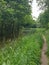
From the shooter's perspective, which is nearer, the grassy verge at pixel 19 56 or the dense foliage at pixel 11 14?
the grassy verge at pixel 19 56

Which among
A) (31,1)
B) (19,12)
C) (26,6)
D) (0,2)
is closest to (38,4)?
(31,1)

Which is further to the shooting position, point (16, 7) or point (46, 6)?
point (46, 6)

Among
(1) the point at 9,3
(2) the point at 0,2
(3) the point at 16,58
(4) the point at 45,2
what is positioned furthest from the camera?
(4) the point at 45,2

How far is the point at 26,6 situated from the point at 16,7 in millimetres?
3444

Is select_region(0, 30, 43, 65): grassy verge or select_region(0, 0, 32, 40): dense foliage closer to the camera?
select_region(0, 30, 43, 65): grassy verge

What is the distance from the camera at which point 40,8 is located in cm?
4094

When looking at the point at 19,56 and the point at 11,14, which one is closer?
the point at 19,56

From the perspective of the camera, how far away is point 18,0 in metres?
34.8

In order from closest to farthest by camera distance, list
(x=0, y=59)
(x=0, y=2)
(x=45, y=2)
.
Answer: (x=0, y=59) < (x=0, y=2) < (x=45, y=2)

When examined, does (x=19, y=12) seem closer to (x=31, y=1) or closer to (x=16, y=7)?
(x=16, y=7)

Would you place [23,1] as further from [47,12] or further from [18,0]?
[47,12]

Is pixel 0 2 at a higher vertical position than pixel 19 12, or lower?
higher

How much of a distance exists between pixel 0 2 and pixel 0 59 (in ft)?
51.4

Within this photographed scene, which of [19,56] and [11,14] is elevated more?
[19,56]
